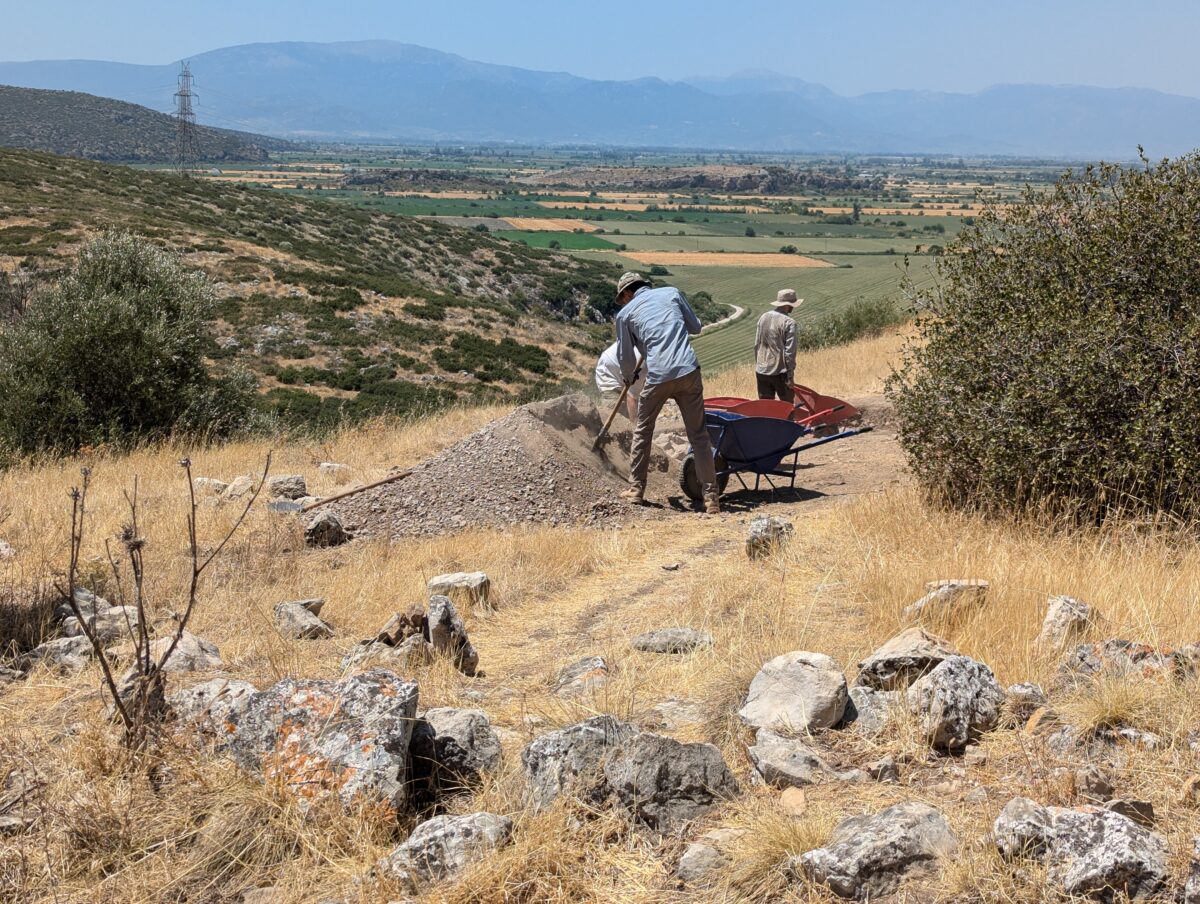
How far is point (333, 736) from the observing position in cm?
377

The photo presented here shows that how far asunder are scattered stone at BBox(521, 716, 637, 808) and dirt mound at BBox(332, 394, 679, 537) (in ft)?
16.1

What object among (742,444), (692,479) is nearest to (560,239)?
(692,479)

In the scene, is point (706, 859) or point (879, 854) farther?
point (706, 859)

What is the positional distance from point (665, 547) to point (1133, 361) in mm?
3432

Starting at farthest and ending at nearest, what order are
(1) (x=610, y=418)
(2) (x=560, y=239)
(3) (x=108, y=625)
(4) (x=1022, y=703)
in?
(2) (x=560, y=239), (1) (x=610, y=418), (3) (x=108, y=625), (4) (x=1022, y=703)

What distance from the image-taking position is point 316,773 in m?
3.66

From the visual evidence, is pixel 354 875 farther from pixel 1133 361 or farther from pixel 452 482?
pixel 452 482

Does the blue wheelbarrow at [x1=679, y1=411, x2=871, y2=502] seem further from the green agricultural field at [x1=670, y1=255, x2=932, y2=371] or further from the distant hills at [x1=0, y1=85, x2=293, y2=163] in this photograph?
the distant hills at [x1=0, y1=85, x2=293, y2=163]

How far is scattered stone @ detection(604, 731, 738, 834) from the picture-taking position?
3.61 m

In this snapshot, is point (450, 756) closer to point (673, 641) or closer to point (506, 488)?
point (673, 641)

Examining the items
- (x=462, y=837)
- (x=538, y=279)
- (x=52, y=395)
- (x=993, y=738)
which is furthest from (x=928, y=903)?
(x=538, y=279)

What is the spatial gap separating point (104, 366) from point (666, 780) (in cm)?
1250

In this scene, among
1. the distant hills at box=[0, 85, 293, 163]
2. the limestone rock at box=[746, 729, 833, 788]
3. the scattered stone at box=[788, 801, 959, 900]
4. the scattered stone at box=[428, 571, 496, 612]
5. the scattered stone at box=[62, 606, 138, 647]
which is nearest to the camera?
the scattered stone at box=[788, 801, 959, 900]

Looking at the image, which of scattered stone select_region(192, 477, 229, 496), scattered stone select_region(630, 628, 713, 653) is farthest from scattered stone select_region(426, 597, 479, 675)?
scattered stone select_region(192, 477, 229, 496)
